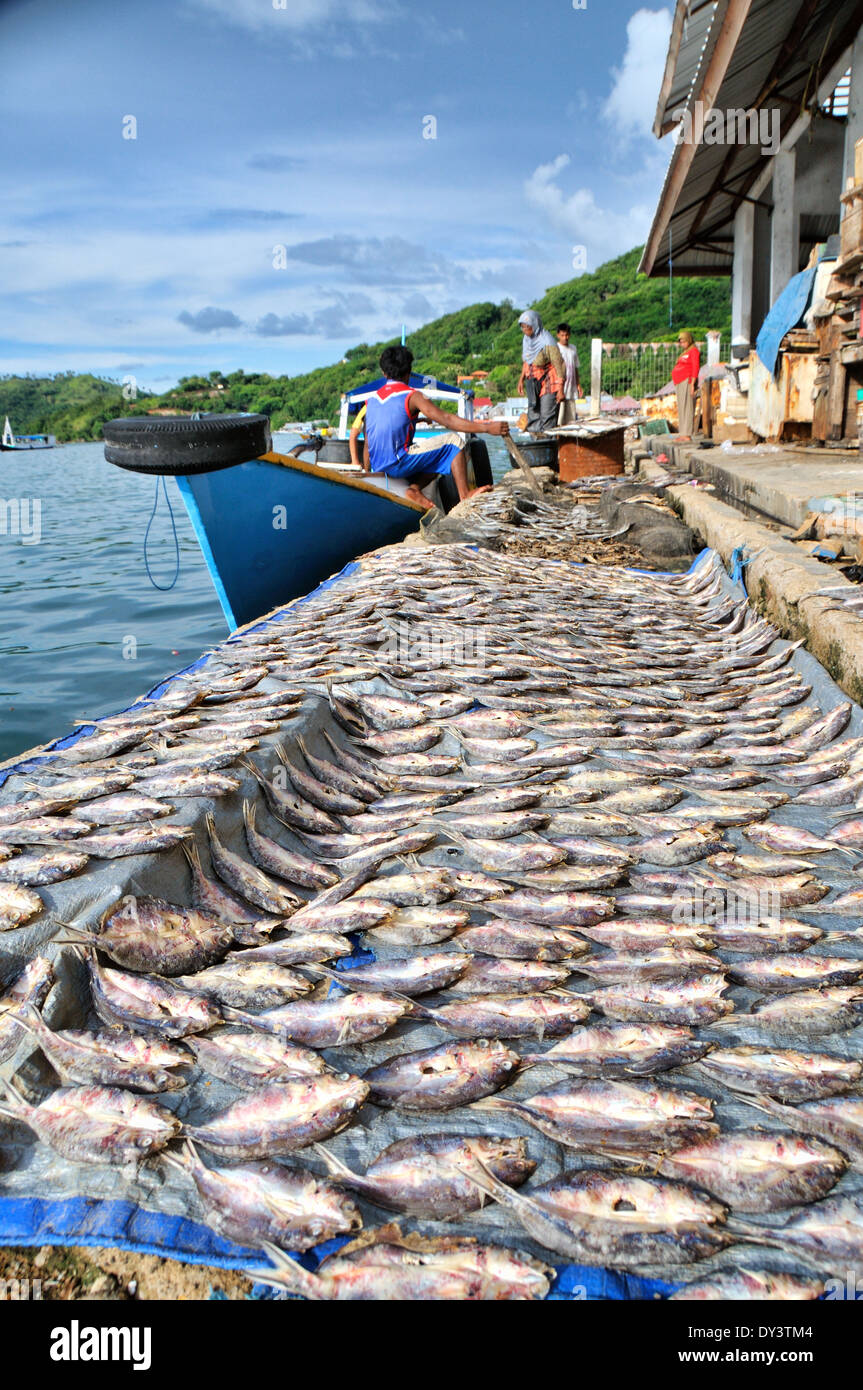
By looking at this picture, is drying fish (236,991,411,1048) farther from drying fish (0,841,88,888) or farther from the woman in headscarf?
the woman in headscarf

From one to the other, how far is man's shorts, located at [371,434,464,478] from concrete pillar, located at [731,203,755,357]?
35.1ft

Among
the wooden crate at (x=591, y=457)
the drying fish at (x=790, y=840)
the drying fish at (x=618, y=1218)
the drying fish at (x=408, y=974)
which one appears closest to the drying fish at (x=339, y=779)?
the drying fish at (x=408, y=974)

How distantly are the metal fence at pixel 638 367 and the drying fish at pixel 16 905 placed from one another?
159 ft

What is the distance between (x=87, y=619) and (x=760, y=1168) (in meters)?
13.2

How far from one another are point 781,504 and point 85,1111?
289 inches

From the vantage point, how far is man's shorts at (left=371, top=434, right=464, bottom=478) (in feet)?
36.3

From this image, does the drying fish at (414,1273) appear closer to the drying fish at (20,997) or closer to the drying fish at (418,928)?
the drying fish at (20,997)

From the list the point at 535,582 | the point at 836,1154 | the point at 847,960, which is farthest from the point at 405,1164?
the point at 535,582

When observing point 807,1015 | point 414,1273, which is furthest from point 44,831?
point 807,1015

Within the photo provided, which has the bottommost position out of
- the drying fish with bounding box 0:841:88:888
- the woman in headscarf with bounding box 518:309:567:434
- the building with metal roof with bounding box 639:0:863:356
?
the drying fish with bounding box 0:841:88:888

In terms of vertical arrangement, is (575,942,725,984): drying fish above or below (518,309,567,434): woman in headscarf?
below

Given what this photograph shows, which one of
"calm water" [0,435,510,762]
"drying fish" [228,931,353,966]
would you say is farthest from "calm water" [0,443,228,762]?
"drying fish" [228,931,353,966]

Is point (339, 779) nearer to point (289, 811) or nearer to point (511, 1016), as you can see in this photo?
point (289, 811)

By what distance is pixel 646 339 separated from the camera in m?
73.2
